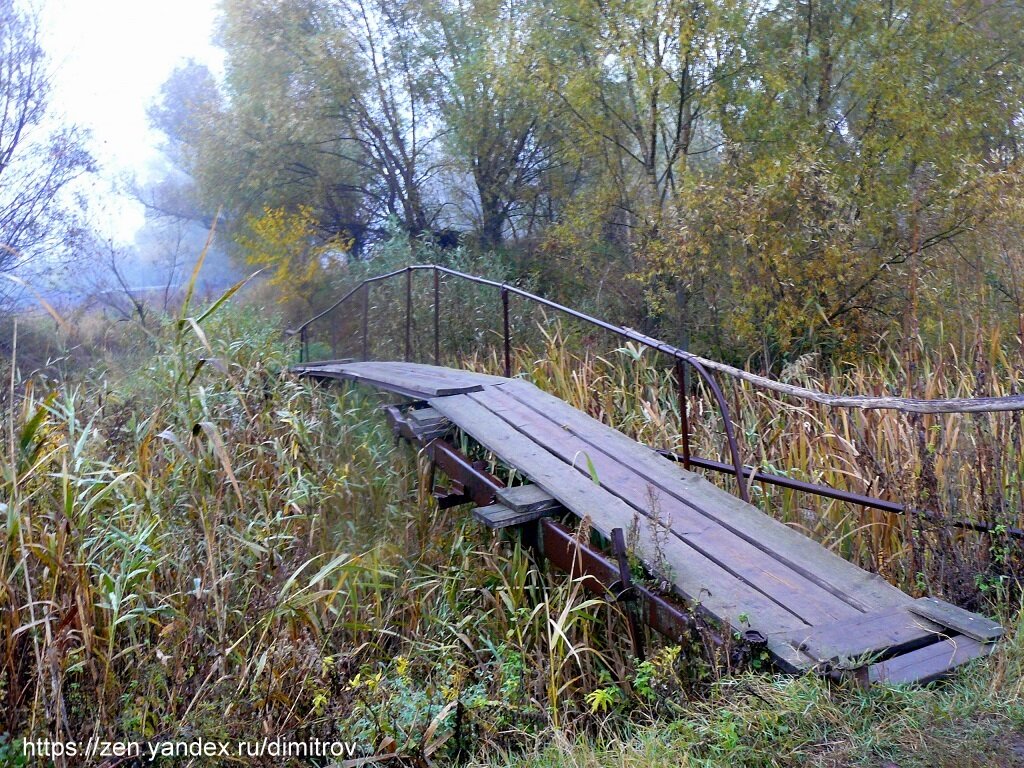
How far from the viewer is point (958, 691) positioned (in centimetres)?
229

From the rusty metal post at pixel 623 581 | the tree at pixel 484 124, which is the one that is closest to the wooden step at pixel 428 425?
the rusty metal post at pixel 623 581

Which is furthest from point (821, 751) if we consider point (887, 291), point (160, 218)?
point (160, 218)

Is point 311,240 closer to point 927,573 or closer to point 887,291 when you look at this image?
point 887,291

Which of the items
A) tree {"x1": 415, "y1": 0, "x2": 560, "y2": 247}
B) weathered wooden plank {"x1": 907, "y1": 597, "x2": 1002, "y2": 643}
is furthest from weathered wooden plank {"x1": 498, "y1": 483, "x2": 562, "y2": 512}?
tree {"x1": 415, "y1": 0, "x2": 560, "y2": 247}

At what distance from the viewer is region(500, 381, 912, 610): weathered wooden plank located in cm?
295

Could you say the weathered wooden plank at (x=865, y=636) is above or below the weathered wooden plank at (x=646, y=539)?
below

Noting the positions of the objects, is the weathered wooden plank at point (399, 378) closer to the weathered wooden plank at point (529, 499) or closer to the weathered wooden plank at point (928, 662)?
the weathered wooden plank at point (529, 499)

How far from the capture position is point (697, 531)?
3.38 metres

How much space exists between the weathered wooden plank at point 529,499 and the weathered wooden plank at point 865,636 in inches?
50.6

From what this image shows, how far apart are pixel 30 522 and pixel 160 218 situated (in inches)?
641

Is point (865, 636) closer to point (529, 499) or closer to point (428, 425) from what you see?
point (529, 499)

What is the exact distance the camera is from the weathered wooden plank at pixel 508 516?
11.8 feet

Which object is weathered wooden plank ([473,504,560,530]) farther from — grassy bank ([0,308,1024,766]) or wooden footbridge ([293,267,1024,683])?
grassy bank ([0,308,1024,766])

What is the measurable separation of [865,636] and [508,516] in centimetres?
151
